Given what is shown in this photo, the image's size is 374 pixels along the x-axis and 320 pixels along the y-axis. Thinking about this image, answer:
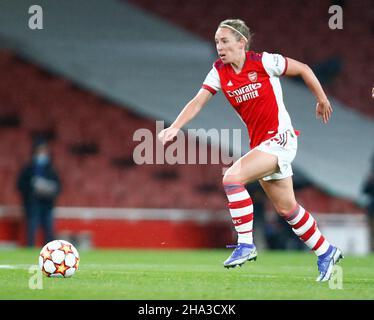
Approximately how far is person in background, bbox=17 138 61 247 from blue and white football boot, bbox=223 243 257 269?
24.3ft

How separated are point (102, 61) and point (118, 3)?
1209mm

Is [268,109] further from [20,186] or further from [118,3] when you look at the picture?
[118,3]

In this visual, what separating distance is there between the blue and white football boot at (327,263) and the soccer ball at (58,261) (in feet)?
5.58

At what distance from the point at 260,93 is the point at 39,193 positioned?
767cm

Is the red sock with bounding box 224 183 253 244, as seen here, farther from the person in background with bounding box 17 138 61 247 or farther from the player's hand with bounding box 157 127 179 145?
the person in background with bounding box 17 138 61 247

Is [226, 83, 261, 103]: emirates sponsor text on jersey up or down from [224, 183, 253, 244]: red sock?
up

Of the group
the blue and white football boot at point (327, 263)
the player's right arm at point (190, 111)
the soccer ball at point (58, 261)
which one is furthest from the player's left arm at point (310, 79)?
the soccer ball at point (58, 261)

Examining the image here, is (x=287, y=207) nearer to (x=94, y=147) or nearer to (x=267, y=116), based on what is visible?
(x=267, y=116)

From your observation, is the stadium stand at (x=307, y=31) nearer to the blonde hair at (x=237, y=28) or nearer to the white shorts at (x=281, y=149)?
the blonde hair at (x=237, y=28)

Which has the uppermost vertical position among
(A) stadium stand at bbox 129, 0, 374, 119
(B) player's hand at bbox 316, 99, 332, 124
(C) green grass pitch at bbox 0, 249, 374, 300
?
(A) stadium stand at bbox 129, 0, 374, 119

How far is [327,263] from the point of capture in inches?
269

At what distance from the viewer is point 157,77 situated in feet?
59.6

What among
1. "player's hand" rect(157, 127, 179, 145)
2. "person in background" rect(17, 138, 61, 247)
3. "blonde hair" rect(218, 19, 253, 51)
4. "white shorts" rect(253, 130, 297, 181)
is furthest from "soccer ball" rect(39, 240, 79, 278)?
"person in background" rect(17, 138, 61, 247)

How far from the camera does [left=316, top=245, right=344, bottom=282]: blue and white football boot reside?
6779 mm
